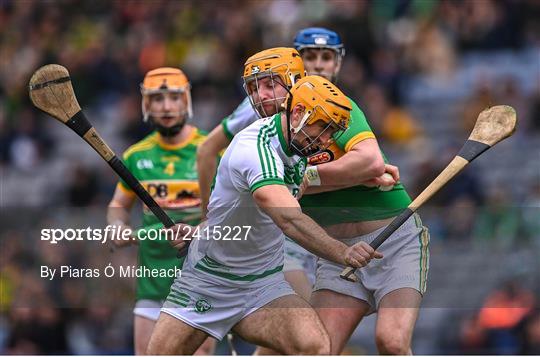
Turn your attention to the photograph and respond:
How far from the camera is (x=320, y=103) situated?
654cm

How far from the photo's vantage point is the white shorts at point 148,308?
337 inches

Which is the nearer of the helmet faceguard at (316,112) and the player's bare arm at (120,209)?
the helmet faceguard at (316,112)

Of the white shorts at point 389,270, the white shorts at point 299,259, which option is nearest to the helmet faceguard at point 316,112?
the white shorts at point 389,270

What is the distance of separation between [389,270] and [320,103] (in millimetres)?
1031

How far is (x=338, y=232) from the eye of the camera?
7297 millimetres

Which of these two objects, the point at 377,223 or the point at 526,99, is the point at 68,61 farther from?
the point at 377,223

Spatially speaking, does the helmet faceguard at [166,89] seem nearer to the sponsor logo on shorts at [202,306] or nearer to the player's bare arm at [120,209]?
the player's bare arm at [120,209]

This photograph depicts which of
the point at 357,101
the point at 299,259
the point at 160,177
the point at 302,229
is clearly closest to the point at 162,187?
the point at 160,177

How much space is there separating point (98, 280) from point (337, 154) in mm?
1525

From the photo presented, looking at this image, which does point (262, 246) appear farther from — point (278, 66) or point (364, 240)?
point (278, 66)

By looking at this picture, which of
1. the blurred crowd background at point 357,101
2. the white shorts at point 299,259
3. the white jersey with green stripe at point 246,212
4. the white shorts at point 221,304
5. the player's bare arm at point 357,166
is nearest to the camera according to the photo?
the white jersey with green stripe at point 246,212

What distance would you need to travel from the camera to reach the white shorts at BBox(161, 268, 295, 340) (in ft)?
22.5

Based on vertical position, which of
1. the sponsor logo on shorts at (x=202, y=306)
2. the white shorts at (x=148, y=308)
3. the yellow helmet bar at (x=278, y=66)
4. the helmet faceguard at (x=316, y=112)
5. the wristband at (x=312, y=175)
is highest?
the yellow helmet bar at (x=278, y=66)

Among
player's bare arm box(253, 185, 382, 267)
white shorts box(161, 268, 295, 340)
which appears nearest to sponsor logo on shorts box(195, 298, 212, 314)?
white shorts box(161, 268, 295, 340)
